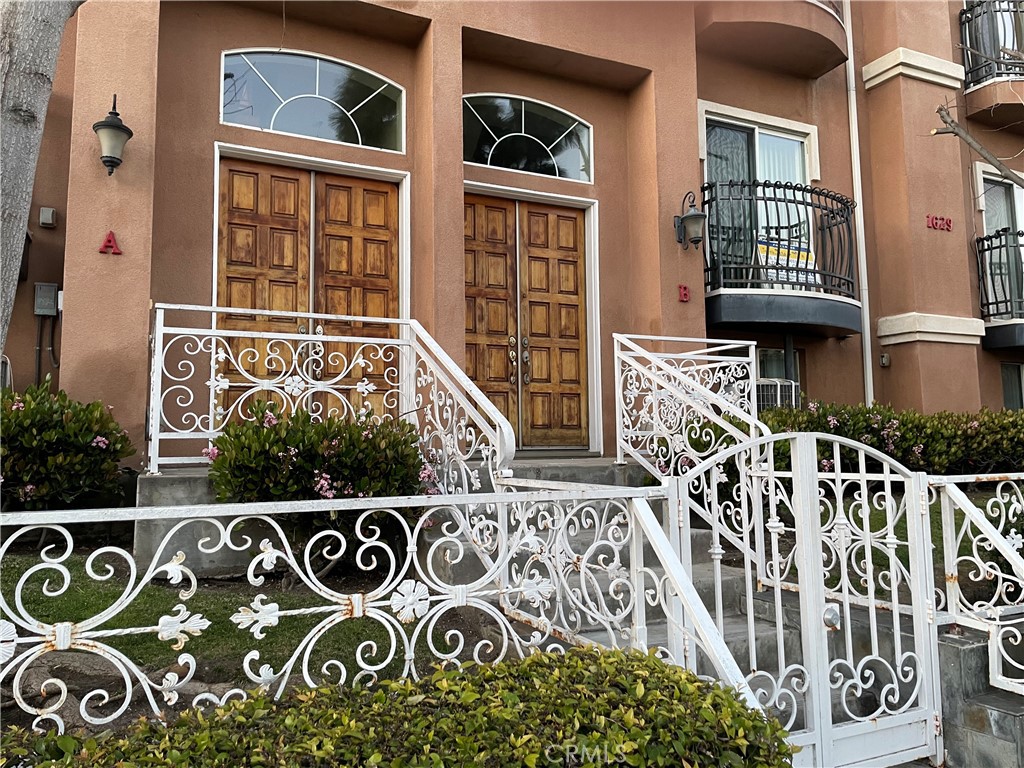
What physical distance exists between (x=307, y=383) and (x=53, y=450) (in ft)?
5.71

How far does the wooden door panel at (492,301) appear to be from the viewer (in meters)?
8.06

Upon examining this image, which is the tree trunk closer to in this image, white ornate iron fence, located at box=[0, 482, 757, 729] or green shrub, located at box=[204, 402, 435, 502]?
white ornate iron fence, located at box=[0, 482, 757, 729]

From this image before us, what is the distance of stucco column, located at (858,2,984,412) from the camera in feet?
34.1

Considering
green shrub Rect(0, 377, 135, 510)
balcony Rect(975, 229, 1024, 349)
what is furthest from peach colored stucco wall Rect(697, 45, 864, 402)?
green shrub Rect(0, 377, 135, 510)

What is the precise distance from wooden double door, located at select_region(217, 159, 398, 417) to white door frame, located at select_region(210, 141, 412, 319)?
55 millimetres

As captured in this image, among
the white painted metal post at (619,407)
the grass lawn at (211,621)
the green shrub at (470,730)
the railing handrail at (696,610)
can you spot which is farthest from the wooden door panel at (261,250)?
A: the green shrub at (470,730)

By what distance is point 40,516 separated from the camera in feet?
8.10

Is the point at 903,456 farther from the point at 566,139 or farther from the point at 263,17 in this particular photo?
the point at 263,17

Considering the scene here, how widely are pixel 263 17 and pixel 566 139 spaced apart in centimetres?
336

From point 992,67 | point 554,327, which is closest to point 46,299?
point 554,327

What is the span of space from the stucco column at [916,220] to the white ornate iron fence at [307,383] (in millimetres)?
6685

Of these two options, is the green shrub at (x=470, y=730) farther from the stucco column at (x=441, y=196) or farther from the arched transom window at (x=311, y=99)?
the arched transom window at (x=311, y=99)

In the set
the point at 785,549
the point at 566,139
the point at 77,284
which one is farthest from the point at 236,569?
the point at 566,139

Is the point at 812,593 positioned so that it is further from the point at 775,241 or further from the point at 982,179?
the point at 982,179
